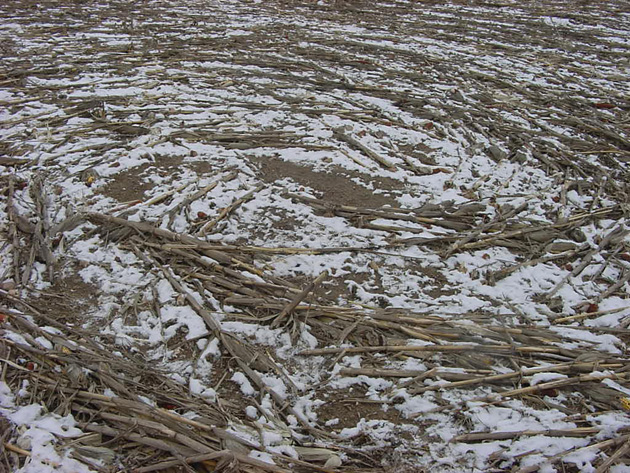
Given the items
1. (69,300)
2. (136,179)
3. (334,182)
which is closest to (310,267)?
(334,182)

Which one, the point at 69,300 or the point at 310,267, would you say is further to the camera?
the point at 310,267

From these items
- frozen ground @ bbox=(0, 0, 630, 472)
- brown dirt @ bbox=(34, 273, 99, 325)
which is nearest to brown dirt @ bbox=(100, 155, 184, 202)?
frozen ground @ bbox=(0, 0, 630, 472)

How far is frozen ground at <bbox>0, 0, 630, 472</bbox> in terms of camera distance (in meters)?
2.09

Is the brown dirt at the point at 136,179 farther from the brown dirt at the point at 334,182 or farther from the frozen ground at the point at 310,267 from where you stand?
the brown dirt at the point at 334,182

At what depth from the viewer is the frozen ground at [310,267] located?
2.09m

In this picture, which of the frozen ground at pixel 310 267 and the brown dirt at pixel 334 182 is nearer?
the frozen ground at pixel 310 267

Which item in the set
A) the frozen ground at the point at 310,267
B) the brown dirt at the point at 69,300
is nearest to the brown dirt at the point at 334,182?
the frozen ground at the point at 310,267

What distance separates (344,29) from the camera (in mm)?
8055

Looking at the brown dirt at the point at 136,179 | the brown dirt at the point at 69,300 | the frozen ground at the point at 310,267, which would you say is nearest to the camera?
the frozen ground at the point at 310,267

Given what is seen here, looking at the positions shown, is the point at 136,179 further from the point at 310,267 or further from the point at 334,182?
the point at 310,267

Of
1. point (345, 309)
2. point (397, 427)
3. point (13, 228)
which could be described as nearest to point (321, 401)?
point (397, 427)

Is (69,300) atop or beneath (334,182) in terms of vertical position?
beneath

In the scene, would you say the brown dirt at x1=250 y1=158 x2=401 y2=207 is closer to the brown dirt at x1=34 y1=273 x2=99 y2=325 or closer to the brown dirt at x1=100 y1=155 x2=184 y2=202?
the brown dirt at x1=100 y1=155 x2=184 y2=202

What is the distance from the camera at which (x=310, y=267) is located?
308 centimetres
